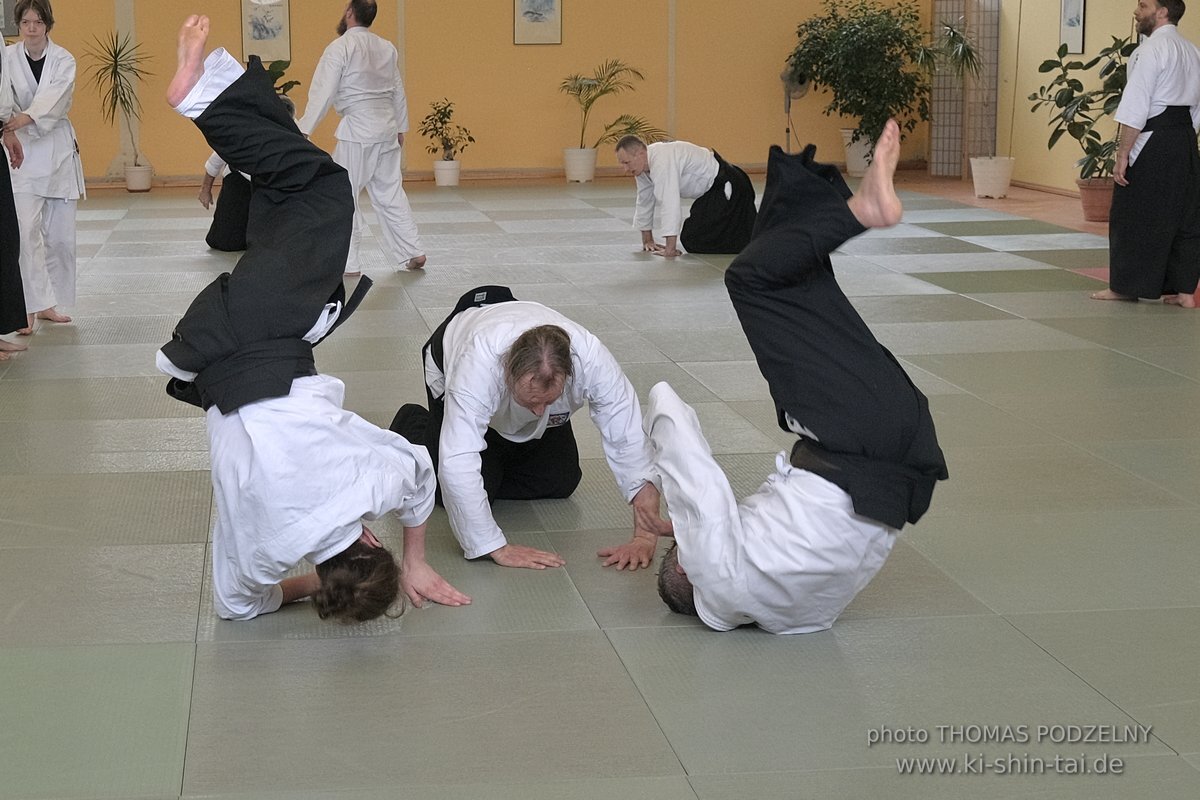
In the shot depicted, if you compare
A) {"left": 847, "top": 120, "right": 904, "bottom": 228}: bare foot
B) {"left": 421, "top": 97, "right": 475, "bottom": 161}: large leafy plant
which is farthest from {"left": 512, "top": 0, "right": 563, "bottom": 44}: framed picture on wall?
{"left": 847, "top": 120, "right": 904, "bottom": 228}: bare foot

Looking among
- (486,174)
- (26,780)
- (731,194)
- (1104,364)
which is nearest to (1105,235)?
(731,194)

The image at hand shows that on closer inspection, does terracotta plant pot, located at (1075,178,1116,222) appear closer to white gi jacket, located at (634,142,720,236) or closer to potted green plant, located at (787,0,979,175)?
potted green plant, located at (787,0,979,175)

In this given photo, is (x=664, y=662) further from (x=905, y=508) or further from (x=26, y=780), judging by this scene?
(x=26, y=780)

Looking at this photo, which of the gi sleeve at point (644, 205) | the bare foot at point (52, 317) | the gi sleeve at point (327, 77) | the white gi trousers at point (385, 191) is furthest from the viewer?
the gi sleeve at point (644, 205)

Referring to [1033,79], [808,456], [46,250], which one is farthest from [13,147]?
[1033,79]

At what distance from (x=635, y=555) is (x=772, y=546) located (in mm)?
740

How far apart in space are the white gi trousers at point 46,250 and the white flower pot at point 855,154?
426 inches

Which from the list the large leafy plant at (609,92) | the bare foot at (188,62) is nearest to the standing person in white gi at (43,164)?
the bare foot at (188,62)

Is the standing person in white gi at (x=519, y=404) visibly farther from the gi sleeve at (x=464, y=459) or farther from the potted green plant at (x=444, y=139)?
the potted green plant at (x=444, y=139)

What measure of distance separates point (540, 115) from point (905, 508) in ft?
47.0

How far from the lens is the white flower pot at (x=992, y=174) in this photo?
14.0 metres

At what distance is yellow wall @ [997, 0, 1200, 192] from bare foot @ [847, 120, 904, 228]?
37.0ft

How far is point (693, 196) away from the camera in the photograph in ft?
34.9

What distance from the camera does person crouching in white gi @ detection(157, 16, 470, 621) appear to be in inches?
129
